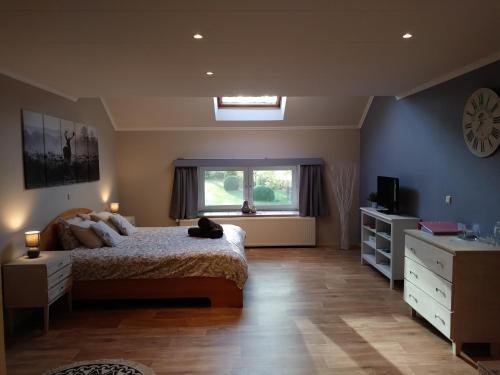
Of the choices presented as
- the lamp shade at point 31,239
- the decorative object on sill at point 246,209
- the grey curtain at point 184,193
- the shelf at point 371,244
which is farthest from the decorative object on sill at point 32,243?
the shelf at point 371,244

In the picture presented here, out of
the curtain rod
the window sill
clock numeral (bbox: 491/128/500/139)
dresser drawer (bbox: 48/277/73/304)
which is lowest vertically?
dresser drawer (bbox: 48/277/73/304)

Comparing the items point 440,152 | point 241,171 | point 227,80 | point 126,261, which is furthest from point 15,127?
point 440,152

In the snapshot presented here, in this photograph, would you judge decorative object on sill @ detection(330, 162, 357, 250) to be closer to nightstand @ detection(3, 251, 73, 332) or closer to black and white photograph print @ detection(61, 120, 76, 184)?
black and white photograph print @ detection(61, 120, 76, 184)

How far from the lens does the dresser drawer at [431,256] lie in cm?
289

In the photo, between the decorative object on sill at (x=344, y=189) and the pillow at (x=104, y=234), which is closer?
the pillow at (x=104, y=234)

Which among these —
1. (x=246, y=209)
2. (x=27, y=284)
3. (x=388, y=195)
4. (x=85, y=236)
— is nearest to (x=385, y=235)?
(x=388, y=195)

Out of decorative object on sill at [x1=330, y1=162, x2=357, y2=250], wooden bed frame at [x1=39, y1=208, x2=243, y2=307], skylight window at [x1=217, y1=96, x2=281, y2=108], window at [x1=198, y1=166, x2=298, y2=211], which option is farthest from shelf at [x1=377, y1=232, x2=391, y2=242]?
skylight window at [x1=217, y1=96, x2=281, y2=108]

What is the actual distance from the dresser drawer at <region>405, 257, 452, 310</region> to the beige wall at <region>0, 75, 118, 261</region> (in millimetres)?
3886

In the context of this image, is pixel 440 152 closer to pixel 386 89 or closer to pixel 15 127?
pixel 386 89

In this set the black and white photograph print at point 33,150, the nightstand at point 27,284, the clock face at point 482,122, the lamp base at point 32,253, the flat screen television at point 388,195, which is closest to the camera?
the clock face at point 482,122

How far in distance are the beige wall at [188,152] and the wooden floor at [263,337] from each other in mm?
2730

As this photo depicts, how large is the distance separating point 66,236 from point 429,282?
12.7 feet

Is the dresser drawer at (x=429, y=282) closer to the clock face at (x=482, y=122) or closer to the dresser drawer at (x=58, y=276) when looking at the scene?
the clock face at (x=482, y=122)

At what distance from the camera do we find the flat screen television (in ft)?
15.1
